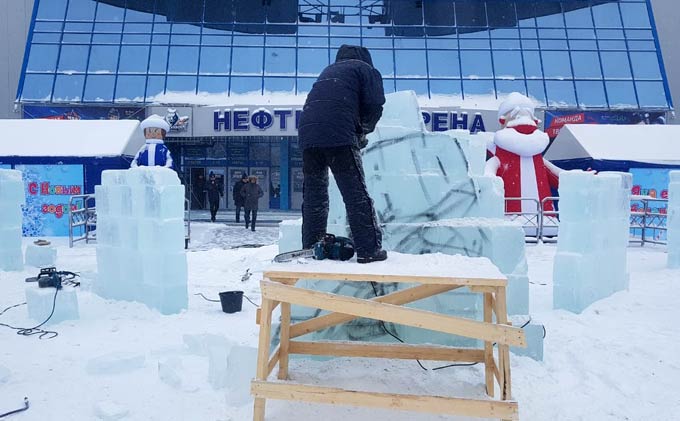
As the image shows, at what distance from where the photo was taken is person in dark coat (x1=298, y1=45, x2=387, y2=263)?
10.3ft

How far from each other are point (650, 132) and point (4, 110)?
25570 millimetres

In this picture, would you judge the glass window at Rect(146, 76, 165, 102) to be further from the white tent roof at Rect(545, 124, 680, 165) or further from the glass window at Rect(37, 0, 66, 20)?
the white tent roof at Rect(545, 124, 680, 165)

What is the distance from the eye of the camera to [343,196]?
127 inches

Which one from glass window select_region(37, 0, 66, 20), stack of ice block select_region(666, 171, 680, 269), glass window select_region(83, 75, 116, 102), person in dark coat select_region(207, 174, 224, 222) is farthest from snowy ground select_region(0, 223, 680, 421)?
glass window select_region(37, 0, 66, 20)

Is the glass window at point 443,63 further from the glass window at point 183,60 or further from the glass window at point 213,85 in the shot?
the glass window at point 183,60

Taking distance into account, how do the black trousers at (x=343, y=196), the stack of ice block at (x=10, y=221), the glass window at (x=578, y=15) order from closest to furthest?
the black trousers at (x=343, y=196) → the stack of ice block at (x=10, y=221) → the glass window at (x=578, y=15)

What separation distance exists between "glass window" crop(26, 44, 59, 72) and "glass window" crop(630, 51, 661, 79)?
75.5 feet

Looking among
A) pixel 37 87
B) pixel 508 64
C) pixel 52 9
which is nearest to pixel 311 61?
pixel 508 64

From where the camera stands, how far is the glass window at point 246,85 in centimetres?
1933

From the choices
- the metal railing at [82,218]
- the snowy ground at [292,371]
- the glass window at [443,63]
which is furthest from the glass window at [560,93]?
the metal railing at [82,218]

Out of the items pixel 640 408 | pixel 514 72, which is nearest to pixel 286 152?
pixel 514 72

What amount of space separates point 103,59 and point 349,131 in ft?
65.3

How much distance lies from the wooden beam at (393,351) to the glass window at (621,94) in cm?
1942

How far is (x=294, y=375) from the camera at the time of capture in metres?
3.41
